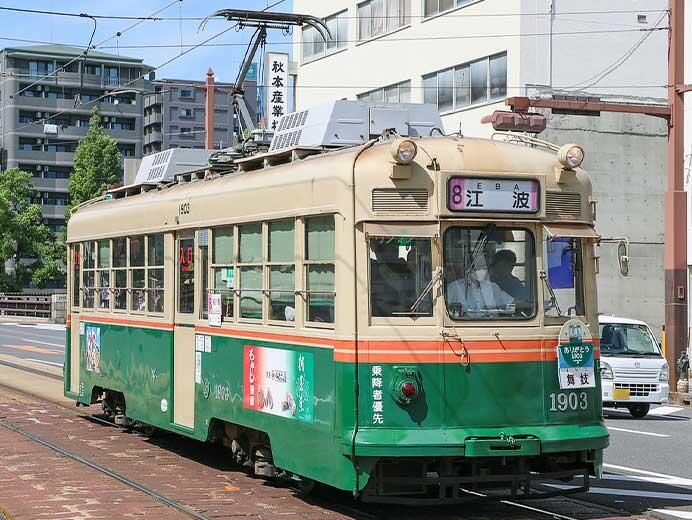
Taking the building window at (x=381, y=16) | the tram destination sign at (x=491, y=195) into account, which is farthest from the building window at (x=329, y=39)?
the tram destination sign at (x=491, y=195)

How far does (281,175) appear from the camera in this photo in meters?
10.6

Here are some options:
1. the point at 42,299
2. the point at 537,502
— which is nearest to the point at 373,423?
the point at 537,502

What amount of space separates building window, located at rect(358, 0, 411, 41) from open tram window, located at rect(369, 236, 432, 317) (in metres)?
28.3

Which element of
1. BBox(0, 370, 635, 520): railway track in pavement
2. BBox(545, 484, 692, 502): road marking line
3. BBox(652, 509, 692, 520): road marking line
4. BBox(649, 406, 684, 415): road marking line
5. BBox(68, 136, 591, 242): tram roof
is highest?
BBox(68, 136, 591, 242): tram roof

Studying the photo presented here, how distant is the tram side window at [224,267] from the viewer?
11.5m

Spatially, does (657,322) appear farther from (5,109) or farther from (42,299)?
(5,109)

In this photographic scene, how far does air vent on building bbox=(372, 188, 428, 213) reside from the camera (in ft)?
30.7

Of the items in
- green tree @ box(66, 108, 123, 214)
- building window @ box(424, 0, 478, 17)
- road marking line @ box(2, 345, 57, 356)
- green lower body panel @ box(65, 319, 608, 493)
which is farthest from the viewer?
green tree @ box(66, 108, 123, 214)

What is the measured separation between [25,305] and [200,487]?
2239 inches

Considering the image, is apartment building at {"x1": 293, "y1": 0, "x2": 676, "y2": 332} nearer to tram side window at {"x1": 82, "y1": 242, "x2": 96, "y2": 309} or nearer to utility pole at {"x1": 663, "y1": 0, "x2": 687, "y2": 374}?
utility pole at {"x1": 663, "y1": 0, "x2": 687, "y2": 374}

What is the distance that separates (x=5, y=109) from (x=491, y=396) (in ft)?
309

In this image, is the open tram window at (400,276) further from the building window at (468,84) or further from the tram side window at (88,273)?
the building window at (468,84)

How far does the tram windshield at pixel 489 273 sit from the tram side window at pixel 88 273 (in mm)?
7715

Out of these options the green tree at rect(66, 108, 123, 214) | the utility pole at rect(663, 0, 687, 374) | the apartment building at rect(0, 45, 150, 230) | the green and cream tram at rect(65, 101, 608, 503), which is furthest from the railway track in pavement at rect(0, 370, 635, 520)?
the apartment building at rect(0, 45, 150, 230)
